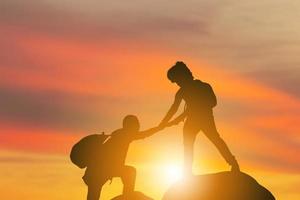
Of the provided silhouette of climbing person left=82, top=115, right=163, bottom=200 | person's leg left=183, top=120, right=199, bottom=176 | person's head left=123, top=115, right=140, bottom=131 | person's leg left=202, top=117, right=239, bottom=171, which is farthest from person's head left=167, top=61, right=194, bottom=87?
silhouette of climbing person left=82, top=115, right=163, bottom=200

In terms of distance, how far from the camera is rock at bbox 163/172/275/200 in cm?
2517

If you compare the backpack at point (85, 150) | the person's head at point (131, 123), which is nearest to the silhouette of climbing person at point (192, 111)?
the person's head at point (131, 123)

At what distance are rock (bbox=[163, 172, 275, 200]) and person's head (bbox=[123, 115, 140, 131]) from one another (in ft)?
9.19

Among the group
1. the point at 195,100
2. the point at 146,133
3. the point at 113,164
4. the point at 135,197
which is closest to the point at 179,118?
the point at 195,100

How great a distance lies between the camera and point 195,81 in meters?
23.9

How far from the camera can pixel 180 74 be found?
23.5m

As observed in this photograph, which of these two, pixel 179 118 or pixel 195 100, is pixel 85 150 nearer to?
pixel 179 118

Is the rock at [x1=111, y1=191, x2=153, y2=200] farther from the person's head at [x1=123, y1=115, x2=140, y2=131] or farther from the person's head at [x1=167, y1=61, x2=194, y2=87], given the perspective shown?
the person's head at [x1=167, y1=61, x2=194, y2=87]

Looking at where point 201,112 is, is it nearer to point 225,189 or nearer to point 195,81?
point 195,81

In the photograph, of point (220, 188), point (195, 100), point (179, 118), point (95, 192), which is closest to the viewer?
point (195, 100)

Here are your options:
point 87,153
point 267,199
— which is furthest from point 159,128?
point 267,199

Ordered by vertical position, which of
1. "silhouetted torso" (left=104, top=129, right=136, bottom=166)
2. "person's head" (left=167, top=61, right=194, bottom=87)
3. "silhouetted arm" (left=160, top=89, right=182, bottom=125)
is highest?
"person's head" (left=167, top=61, right=194, bottom=87)

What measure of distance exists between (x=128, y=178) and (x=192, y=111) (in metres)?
3.89

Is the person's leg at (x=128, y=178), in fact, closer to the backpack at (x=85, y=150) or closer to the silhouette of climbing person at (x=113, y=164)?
the silhouette of climbing person at (x=113, y=164)
